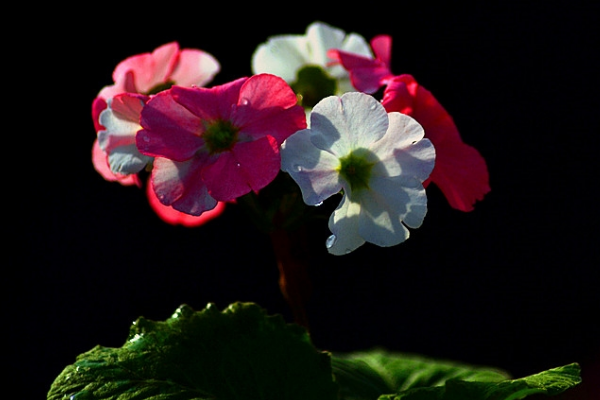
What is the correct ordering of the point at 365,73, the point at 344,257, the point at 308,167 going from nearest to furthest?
the point at 308,167 → the point at 365,73 → the point at 344,257

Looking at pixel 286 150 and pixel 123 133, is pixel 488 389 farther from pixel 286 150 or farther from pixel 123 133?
pixel 123 133

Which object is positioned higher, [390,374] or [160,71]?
Result: [160,71]

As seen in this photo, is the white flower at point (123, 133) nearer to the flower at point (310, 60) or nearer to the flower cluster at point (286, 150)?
the flower cluster at point (286, 150)

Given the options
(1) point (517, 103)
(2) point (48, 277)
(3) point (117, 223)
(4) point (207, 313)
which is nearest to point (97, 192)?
(3) point (117, 223)

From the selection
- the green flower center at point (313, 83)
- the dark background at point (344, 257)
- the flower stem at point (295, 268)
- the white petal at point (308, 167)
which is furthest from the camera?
the dark background at point (344, 257)

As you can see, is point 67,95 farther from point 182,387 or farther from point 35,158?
point 182,387

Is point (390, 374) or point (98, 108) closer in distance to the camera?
point (98, 108)

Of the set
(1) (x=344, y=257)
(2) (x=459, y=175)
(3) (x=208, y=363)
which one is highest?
(2) (x=459, y=175)

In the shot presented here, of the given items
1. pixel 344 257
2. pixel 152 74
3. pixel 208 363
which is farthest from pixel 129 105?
pixel 344 257

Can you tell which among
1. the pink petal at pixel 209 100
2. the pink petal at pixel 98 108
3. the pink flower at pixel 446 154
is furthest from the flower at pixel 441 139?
the pink petal at pixel 98 108
